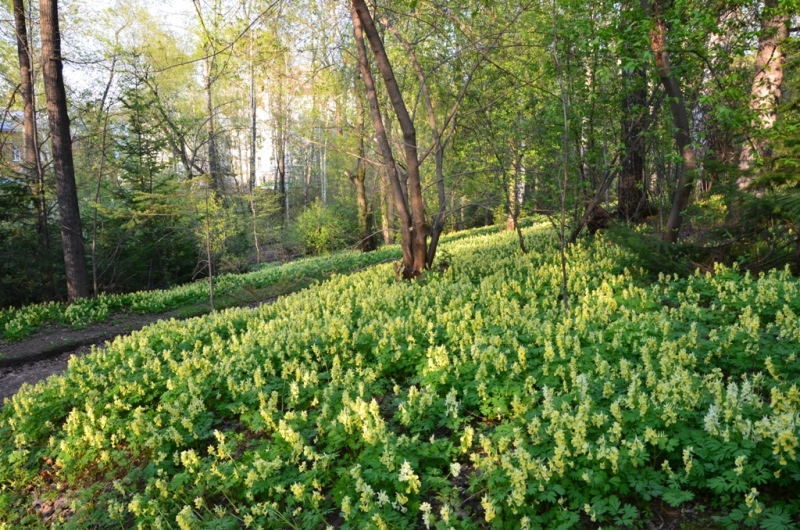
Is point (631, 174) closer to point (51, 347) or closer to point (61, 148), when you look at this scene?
point (51, 347)

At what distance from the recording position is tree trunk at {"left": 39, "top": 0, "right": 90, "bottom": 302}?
13.2 meters

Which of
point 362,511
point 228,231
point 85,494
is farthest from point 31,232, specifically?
point 362,511

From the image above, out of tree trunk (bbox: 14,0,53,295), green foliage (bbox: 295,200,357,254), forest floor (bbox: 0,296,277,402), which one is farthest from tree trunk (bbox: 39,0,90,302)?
green foliage (bbox: 295,200,357,254)

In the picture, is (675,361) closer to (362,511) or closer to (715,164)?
(362,511)

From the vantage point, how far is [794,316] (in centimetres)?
455

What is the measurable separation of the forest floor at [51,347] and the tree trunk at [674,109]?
1103 cm

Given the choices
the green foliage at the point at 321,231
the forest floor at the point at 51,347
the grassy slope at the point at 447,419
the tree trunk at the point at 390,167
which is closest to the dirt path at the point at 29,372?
the forest floor at the point at 51,347

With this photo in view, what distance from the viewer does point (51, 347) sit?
1031 centimetres

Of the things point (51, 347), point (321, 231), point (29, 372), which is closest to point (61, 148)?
point (51, 347)

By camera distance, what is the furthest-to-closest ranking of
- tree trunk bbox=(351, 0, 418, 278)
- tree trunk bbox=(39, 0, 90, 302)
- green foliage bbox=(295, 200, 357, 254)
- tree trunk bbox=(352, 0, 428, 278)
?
1. green foliage bbox=(295, 200, 357, 254)
2. tree trunk bbox=(39, 0, 90, 302)
3. tree trunk bbox=(351, 0, 418, 278)
4. tree trunk bbox=(352, 0, 428, 278)

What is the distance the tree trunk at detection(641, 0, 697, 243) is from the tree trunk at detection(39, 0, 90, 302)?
15483mm

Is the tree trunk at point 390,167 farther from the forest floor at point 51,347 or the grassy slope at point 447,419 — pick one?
the forest floor at point 51,347

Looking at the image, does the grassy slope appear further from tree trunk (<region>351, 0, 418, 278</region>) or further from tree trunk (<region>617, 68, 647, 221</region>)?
tree trunk (<region>617, 68, 647, 221</region>)

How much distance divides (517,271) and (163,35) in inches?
1268
